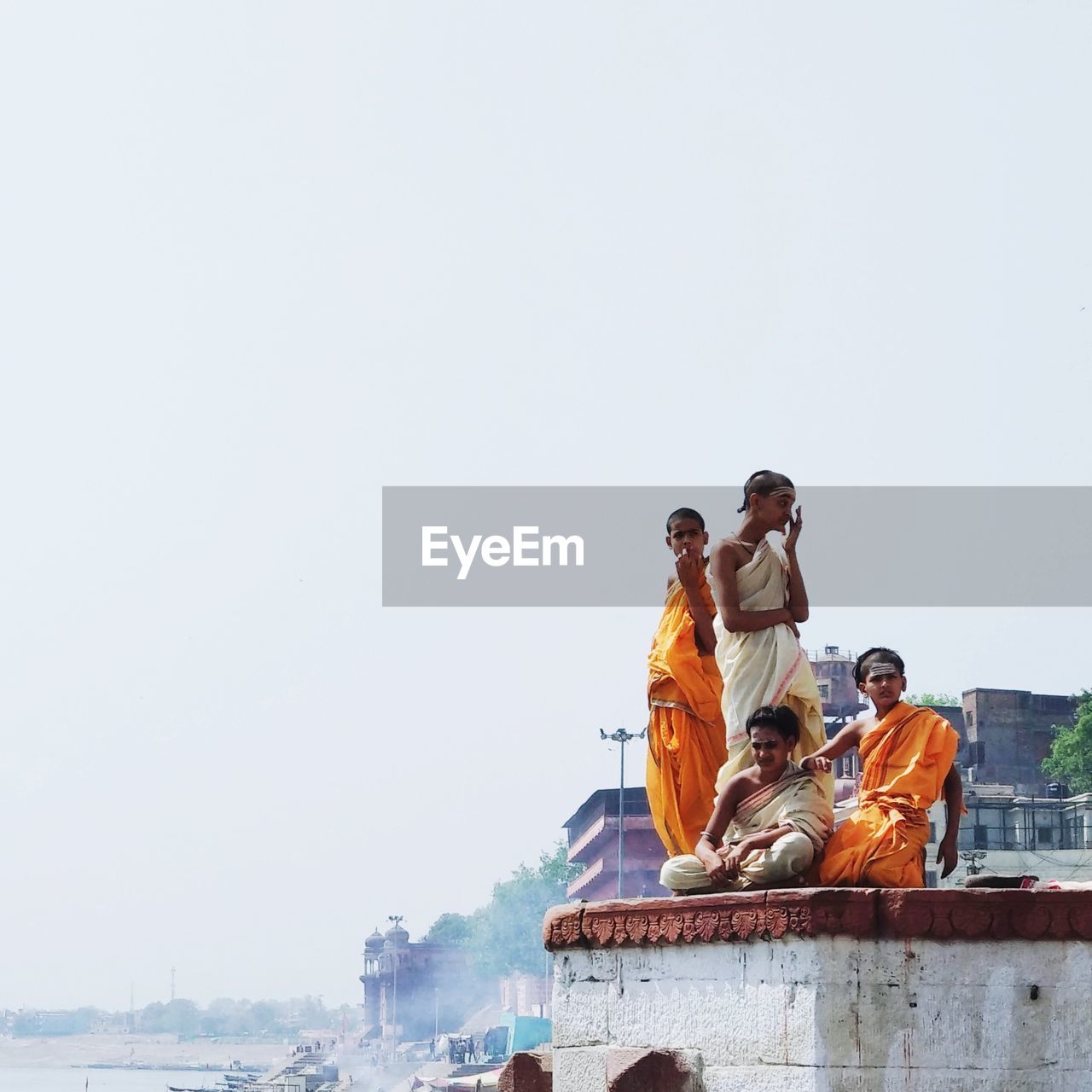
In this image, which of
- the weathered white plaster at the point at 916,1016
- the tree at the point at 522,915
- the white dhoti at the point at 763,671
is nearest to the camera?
the weathered white plaster at the point at 916,1016

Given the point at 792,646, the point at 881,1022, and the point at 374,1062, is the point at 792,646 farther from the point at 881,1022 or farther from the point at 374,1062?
the point at 374,1062

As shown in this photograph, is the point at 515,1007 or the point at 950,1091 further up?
the point at 950,1091

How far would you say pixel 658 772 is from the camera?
995 cm

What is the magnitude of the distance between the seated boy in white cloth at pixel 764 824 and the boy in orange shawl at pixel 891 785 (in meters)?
Result: 0.10

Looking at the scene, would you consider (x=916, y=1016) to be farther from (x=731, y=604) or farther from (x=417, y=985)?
(x=417, y=985)

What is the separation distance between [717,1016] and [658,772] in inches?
70.9

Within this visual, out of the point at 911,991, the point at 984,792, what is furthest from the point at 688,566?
the point at 984,792

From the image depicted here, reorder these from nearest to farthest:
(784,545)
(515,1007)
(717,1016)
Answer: (717,1016) → (784,545) → (515,1007)

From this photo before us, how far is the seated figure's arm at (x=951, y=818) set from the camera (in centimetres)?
880

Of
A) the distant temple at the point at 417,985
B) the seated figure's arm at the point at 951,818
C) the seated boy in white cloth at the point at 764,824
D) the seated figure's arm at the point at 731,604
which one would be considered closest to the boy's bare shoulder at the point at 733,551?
the seated figure's arm at the point at 731,604

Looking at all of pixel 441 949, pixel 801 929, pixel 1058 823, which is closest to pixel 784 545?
pixel 801 929

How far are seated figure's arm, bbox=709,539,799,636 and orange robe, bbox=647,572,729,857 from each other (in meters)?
0.43

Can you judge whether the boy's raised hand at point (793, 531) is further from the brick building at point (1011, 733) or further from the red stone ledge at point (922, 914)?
the brick building at point (1011, 733)

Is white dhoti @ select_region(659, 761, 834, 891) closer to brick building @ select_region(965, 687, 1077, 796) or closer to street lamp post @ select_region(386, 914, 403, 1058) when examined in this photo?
brick building @ select_region(965, 687, 1077, 796)
